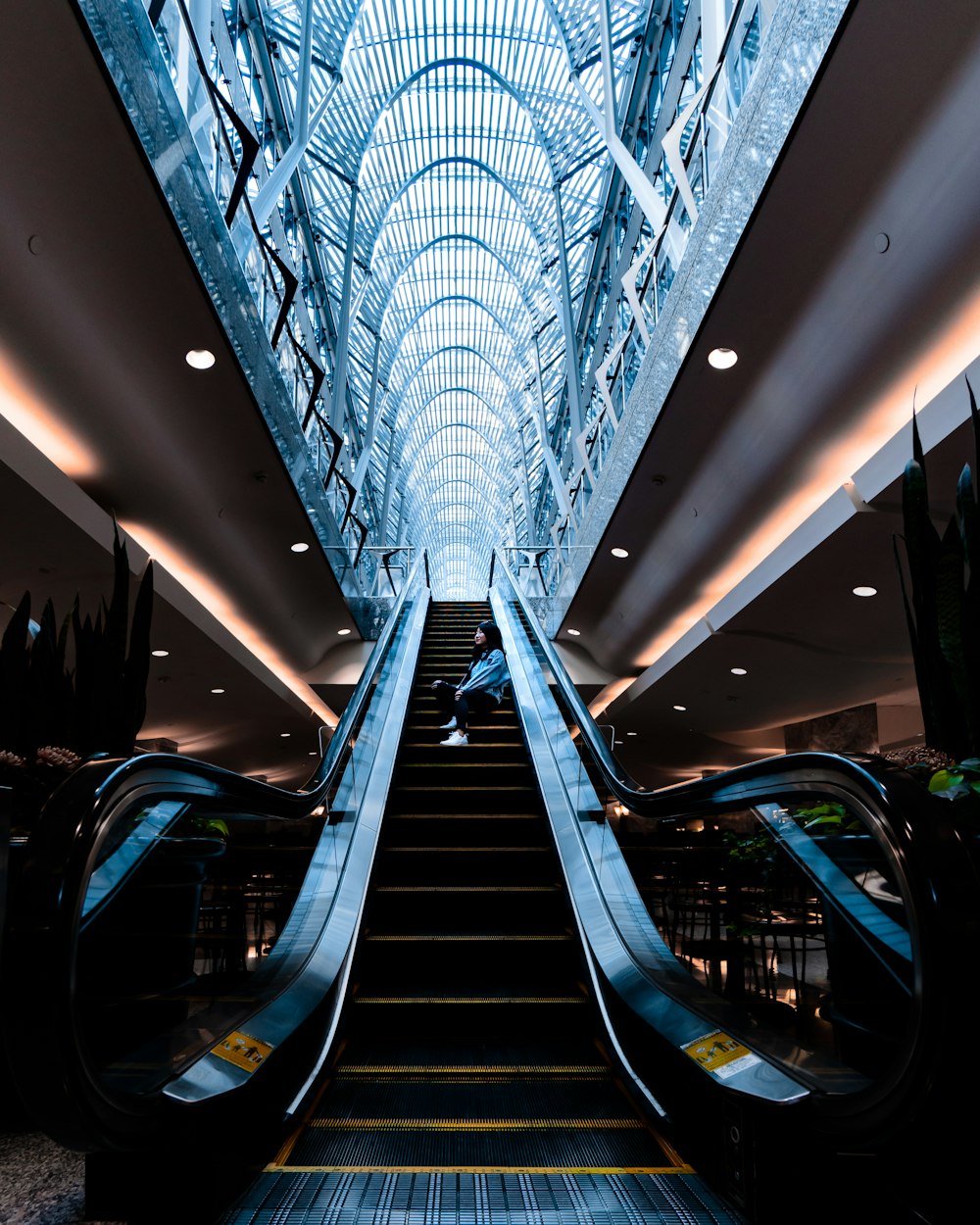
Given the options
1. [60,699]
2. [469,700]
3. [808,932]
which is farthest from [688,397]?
[808,932]

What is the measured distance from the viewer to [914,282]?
530 cm

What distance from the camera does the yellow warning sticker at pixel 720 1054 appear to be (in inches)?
94.0

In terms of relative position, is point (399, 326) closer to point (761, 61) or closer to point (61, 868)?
point (761, 61)

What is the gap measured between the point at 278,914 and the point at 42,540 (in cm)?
509

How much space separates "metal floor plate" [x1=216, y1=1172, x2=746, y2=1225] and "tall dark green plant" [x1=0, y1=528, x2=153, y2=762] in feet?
6.25

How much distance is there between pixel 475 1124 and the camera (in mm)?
2846

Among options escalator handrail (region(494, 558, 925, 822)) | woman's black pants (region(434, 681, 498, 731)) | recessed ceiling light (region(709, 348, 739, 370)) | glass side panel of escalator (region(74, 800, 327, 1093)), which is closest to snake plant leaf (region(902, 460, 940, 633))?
escalator handrail (region(494, 558, 925, 822))

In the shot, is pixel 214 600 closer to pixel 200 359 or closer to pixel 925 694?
pixel 200 359

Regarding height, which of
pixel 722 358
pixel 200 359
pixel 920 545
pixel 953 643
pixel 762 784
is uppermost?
pixel 722 358

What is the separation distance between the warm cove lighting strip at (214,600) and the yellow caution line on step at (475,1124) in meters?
6.85

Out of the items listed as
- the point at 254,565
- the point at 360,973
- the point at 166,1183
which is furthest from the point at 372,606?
the point at 166,1183

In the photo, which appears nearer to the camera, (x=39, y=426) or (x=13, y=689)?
(x=13, y=689)

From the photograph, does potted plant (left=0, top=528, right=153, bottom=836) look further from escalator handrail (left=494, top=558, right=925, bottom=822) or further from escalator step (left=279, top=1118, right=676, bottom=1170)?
escalator handrail (left=494, top=558, right=925, bottom=822)

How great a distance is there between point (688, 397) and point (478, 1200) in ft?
20.3
